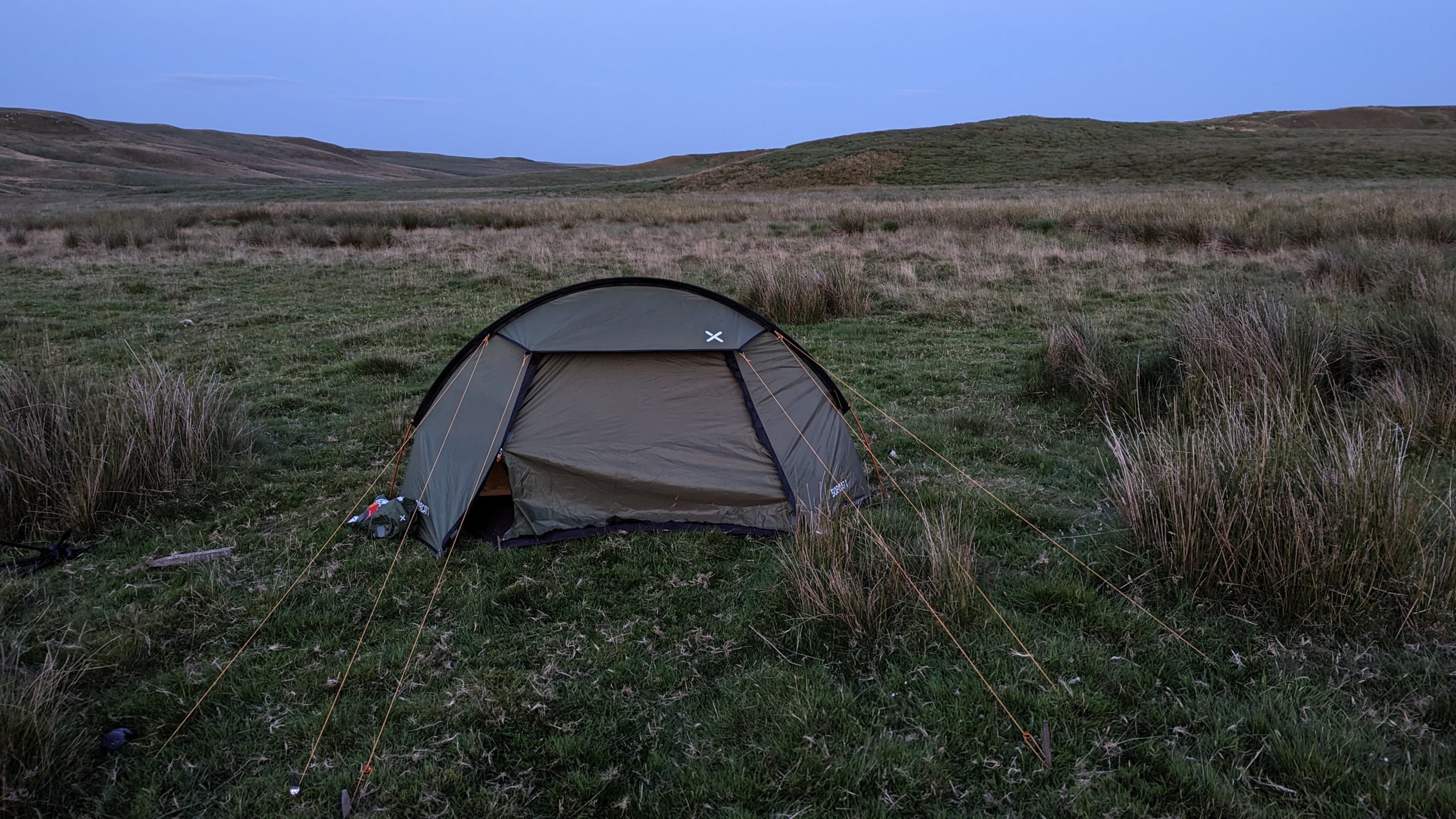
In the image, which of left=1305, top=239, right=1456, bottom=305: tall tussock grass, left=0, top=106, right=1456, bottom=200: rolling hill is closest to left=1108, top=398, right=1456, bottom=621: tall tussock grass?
left=1305, top=239, right=1456, bottom=305: tall tussock grass

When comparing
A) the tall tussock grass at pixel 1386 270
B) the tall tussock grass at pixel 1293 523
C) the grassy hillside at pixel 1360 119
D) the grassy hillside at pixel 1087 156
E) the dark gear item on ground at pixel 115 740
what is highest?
the grassy hillside at pixel 1360 119

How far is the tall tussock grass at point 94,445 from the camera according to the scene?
4.99 m

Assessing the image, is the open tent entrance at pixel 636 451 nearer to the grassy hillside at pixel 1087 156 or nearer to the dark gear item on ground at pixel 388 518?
the dark gear item on ground at pixel 388 518

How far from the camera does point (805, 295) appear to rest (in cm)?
1166

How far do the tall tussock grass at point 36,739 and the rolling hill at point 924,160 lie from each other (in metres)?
47.2

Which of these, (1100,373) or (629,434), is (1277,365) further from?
(629,434)

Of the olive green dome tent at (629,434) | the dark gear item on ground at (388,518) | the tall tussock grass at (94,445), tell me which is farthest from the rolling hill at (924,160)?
the tall tussock grass at (94,445)

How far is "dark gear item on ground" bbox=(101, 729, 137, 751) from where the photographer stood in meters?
3.15

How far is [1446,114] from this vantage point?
257 feet

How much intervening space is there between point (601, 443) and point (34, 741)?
2.97m

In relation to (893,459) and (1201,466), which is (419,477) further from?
(1201,466)

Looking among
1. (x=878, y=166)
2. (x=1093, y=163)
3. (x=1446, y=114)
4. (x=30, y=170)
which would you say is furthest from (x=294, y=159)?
(x=1446, y=114)

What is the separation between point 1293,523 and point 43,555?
648 centimetres

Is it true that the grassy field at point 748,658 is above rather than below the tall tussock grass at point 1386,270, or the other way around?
below
